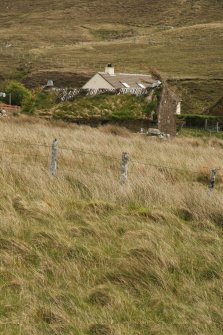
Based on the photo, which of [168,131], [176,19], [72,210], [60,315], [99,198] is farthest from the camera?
[176,19]

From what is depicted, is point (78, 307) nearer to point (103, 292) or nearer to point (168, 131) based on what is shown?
point (103, 292)

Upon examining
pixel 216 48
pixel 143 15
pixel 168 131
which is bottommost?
pixel 168 131

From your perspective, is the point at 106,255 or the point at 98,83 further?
the point at 98,83

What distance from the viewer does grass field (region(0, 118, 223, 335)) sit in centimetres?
534

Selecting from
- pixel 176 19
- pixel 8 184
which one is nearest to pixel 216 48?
pixel 176 19

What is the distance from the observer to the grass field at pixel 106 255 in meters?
5.34

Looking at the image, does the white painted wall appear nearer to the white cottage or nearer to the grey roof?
the white cottage

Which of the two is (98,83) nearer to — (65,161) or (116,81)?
(116,81)

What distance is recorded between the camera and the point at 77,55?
104 meters

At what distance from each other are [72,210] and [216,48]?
94.4 metres

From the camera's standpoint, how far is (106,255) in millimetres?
6680

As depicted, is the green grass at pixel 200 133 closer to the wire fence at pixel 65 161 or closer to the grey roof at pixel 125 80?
the grey roof at pixel 125 80

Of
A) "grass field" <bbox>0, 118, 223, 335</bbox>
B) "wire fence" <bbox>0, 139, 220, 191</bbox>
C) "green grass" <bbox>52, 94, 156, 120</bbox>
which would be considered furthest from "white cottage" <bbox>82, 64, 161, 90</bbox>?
"grass field" <bbox>0, 118, 223, 335</bbox>

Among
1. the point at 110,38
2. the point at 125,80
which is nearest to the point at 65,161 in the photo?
the point at 125,80
